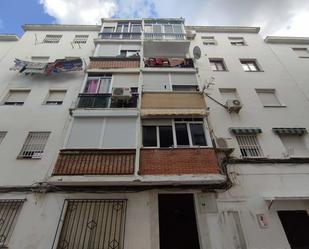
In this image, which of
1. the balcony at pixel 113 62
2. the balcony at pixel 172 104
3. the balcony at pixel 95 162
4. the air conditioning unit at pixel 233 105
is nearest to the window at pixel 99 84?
the balcony at pixel 113 62

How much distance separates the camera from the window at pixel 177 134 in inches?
348

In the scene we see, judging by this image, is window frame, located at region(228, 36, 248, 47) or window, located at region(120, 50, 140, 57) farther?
window frame, located at region(228, 36, 248, 47)

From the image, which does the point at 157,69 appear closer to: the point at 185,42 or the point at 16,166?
the point at 185,42

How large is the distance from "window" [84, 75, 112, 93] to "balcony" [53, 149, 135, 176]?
3.97m

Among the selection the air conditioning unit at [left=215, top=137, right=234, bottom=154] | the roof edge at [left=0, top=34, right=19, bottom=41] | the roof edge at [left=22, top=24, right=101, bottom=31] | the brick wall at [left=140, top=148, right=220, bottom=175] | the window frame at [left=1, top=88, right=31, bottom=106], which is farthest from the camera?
the roof edge at [left=22, top=24, right=101, bottom=31]

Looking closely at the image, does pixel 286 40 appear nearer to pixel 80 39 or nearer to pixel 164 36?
pixel 164 36

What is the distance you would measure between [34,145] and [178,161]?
6.18 m

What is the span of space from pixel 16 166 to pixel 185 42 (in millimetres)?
11633

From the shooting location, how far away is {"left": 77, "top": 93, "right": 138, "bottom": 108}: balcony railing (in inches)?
399

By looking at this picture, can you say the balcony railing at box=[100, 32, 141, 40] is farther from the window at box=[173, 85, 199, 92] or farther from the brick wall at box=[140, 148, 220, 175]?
the brick wall at box=[140, 148, 220, 175]

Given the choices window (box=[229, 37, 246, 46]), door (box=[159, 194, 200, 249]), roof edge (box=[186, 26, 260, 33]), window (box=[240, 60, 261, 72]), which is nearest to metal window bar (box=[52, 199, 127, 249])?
door (box=[159, 194, 200, 249])

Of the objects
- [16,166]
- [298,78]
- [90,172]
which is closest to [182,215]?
[90,172]

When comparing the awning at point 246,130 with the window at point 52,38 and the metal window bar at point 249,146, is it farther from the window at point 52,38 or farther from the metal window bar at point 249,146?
the window at point 52,38

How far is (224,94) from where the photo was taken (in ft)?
39.3
